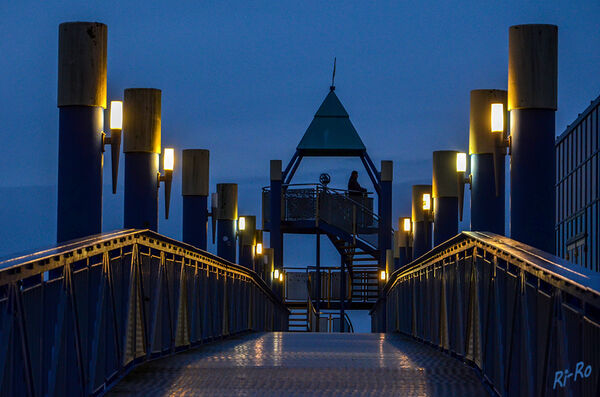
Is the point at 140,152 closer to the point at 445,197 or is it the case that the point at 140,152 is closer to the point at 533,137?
the point at 533,137

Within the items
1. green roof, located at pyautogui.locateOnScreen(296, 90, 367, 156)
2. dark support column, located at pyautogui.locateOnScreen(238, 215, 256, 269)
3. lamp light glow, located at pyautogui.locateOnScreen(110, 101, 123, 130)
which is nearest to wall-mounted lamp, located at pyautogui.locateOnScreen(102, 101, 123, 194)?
lamp light glow, located at pyautogui.locateOnScreen(110, 101, 123, 130)

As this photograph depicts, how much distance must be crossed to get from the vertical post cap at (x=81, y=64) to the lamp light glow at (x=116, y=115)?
3.28 ft

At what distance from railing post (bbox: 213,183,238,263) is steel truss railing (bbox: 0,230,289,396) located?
527 inches

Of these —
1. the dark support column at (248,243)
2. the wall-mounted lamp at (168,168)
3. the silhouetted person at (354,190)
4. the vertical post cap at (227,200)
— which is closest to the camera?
the wall-mounted lamp at (168,168)

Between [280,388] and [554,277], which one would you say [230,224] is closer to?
[280,388]

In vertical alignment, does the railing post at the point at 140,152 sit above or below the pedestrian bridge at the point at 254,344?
above

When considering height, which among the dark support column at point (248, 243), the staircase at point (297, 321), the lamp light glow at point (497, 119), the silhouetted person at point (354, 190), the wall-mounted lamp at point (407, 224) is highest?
the silhouetted person at point (354, 190)

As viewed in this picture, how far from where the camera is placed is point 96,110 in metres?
13.1

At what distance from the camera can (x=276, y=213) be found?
4197 centimetres

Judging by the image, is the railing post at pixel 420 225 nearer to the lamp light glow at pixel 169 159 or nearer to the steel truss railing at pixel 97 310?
the lamp light glow at pixel 169 159

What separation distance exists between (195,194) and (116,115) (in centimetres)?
782

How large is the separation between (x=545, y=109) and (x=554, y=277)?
6672 millimetres

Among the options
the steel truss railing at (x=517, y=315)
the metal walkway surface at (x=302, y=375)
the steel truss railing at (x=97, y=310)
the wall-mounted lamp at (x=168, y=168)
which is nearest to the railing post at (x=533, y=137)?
the steel truss railing at (x=517, y=315)

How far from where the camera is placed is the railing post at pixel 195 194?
72.4ft
